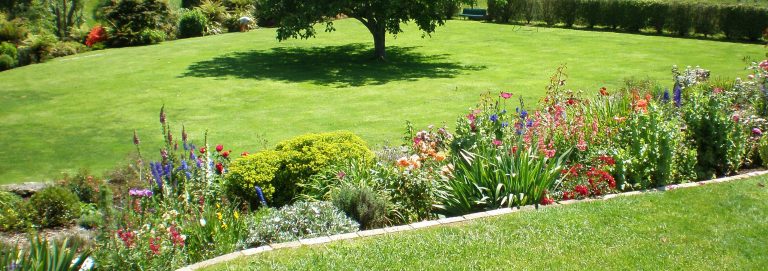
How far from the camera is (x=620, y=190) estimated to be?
7.77 m

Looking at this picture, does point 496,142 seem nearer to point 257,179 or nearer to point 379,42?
point 257,179

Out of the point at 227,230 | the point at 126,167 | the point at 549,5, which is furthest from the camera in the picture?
the point at 549,5

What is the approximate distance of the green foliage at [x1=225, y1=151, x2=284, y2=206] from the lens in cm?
822

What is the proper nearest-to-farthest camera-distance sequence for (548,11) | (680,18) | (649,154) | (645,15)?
(649,154)
(680,18)
(645,15)
(548,11)

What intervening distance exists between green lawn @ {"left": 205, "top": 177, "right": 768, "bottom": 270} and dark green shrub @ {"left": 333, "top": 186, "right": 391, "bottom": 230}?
2.40 ft

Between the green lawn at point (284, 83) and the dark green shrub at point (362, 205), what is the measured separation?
4.93 m

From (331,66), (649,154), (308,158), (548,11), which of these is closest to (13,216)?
(308,158)

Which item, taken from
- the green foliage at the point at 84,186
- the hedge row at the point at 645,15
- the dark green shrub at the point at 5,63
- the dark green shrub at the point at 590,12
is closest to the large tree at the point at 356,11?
the hedge row at the point at 645,15

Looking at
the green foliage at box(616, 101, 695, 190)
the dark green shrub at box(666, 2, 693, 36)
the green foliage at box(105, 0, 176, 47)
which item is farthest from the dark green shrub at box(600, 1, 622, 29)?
the green foliage at box(616, 101, 695, 190)

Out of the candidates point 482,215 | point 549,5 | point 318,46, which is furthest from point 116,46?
point 482,215

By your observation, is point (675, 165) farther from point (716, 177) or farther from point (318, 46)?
point (318, 46)

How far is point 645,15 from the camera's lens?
30.2 meters

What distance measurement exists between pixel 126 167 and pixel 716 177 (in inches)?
298

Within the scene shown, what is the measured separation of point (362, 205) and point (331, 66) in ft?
49.1
